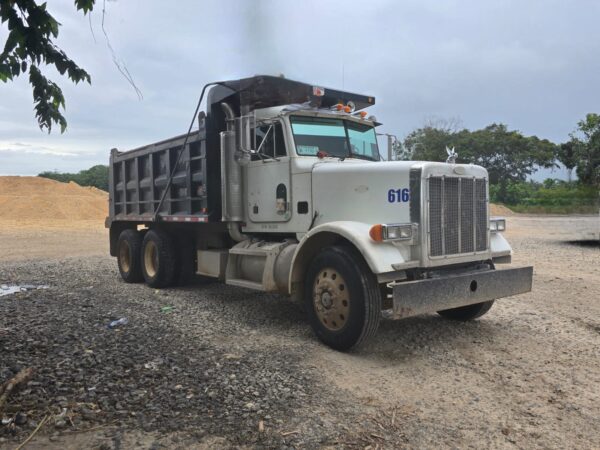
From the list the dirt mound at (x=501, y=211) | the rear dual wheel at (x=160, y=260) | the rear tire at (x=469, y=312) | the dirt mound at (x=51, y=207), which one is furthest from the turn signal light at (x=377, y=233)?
the dirt mound at (x=501, y=211)

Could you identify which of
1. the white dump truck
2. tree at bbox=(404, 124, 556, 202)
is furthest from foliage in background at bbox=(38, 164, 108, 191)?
the white dump truck

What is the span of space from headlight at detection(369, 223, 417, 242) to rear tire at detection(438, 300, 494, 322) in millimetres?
1759

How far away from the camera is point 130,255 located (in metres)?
9.61

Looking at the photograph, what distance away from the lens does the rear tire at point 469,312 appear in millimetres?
6191

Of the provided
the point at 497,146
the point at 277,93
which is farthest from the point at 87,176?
the point at 277,93

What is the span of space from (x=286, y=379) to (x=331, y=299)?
1.16m

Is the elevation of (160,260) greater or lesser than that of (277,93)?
lesser

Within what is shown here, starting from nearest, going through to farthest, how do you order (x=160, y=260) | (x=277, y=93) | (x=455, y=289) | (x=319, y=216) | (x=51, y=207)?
(x=455, y=289)
(x=319, y=216)
(x=277, y=93)
(x=160, y=260)
(x=51, y=207)

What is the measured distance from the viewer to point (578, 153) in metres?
16.8

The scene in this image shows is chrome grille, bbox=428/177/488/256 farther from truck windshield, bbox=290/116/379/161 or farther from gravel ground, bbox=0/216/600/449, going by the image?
truck windshield, bbox=290/116/379/161

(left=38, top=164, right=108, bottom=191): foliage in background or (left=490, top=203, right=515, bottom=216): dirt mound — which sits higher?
(left=38, top=164, right=108, bottom=191): foliage in background

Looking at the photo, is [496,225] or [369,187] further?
[496,225]

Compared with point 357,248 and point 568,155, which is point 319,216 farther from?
point 568,155

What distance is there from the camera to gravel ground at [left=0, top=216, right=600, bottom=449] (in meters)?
3.42
